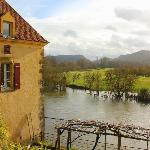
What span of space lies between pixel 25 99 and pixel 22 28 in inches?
161

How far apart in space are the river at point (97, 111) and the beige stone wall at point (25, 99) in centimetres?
1483

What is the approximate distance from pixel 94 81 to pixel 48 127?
50.8 m

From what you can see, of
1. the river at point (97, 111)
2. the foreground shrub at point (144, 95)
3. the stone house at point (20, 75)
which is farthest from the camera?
the foreground shrub at point (144, 95)

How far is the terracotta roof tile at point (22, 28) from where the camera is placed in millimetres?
21719

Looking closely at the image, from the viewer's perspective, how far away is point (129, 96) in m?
71.9

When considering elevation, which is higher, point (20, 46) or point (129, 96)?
point (20, 46)

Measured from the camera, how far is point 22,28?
2225cm

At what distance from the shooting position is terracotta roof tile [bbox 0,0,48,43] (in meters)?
21.7

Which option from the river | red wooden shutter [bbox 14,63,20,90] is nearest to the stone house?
red wooden shutter [bbox 14,63,20,90]

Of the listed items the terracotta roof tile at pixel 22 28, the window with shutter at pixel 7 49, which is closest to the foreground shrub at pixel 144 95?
the terracotta roof tile at pixel 22 28

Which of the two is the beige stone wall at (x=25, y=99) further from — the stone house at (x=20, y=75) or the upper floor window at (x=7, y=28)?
the upper floor window at (x=7, y=28)

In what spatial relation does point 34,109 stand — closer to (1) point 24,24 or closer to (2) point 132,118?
(1) point 24,24

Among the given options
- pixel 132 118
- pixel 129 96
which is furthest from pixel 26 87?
pixel 129 96

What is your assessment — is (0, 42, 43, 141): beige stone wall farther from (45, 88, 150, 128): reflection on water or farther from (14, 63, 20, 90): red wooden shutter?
(45, 88, 150, 128): reflection on water
